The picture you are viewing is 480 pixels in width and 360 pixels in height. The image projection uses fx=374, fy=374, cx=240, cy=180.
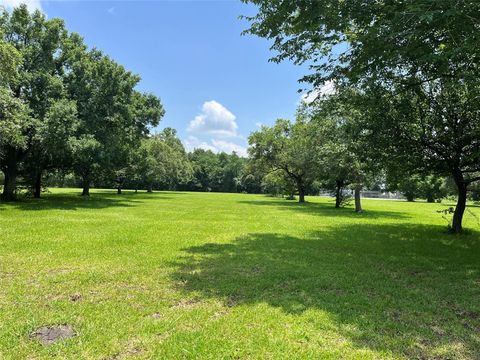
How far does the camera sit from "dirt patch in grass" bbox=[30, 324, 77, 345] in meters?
4.02

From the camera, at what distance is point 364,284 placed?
6500 mm

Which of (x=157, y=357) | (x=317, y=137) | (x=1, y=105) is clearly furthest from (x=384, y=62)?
(x=317, y=137)

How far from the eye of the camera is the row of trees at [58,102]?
18.8m

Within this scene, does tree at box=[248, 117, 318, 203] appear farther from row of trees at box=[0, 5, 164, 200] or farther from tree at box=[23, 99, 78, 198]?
tree at box=[23, 99, 78, 198]

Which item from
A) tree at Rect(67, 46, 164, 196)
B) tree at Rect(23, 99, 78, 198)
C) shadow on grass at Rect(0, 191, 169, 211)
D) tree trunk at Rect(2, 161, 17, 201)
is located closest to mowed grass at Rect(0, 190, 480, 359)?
shadow on grass at Rect(0, 191, 169, 211)

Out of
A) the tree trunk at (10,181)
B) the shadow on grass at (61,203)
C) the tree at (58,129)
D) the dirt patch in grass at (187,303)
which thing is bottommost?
the dirt patch in grass at (187,303)

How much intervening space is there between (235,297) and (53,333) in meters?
2.47

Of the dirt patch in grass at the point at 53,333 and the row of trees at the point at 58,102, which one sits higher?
the row of trees at the point at 58,102

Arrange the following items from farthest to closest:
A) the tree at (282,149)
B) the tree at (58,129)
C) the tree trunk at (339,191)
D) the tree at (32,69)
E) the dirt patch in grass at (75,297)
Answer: the tree at (282,149), the tree trunk at (339,191), the tree at (32,69), the tree at (58,129), the dirt patch in grass at (75,297)

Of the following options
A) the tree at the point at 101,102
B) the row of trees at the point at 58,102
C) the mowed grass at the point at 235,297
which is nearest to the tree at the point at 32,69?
the row of trees at the point at 58,102

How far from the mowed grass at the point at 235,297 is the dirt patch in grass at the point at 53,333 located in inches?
3.5

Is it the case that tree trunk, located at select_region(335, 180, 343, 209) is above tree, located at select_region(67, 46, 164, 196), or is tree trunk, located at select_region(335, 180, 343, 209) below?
below

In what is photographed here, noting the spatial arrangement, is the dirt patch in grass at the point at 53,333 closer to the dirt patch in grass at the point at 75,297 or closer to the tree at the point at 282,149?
the dirt patch in grass at the point at 75,297

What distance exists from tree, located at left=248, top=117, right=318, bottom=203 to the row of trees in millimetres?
13802
